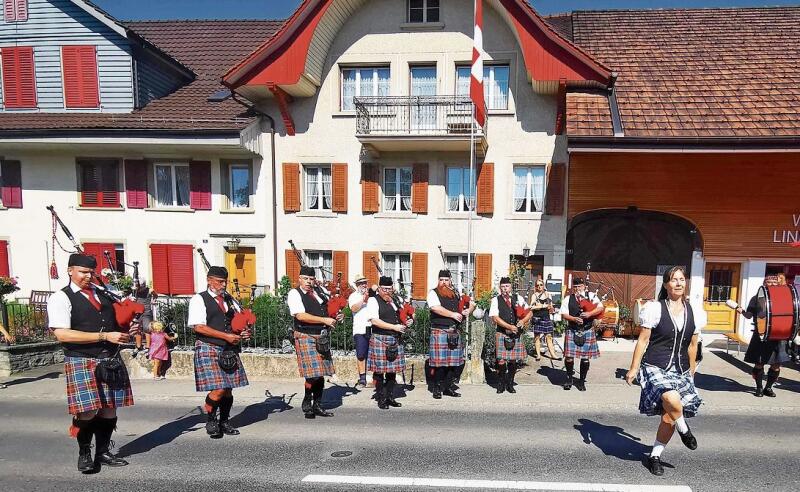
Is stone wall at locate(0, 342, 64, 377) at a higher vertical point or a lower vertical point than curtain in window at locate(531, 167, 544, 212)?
lower

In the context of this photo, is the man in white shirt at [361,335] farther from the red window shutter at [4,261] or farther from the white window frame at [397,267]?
the red window shutter at [4,261]

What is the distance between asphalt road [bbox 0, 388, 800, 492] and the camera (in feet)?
15.5

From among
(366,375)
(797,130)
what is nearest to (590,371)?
(366,375)

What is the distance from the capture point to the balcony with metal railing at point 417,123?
12.8m

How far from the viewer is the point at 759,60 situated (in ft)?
42.2

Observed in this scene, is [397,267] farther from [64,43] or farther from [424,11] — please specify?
[64,43]

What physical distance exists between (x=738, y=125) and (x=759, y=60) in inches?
148

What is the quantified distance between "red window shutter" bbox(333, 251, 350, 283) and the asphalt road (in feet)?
24.4

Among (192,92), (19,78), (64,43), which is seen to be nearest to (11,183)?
(19,78)

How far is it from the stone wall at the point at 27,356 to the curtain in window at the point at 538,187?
12.7 meters

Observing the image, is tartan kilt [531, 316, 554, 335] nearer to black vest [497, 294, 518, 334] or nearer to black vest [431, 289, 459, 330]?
black vest [497, 294, 518, 334]

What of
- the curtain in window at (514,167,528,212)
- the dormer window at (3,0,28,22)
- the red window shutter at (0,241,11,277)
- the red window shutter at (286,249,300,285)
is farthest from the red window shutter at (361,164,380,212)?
the red window shutter at (0,241,11,277)

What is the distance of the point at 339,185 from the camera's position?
14117 mm

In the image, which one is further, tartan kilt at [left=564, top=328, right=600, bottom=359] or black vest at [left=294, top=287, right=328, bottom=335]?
tartan kilt at [left=564, top=328, right=600, bottom=359]
